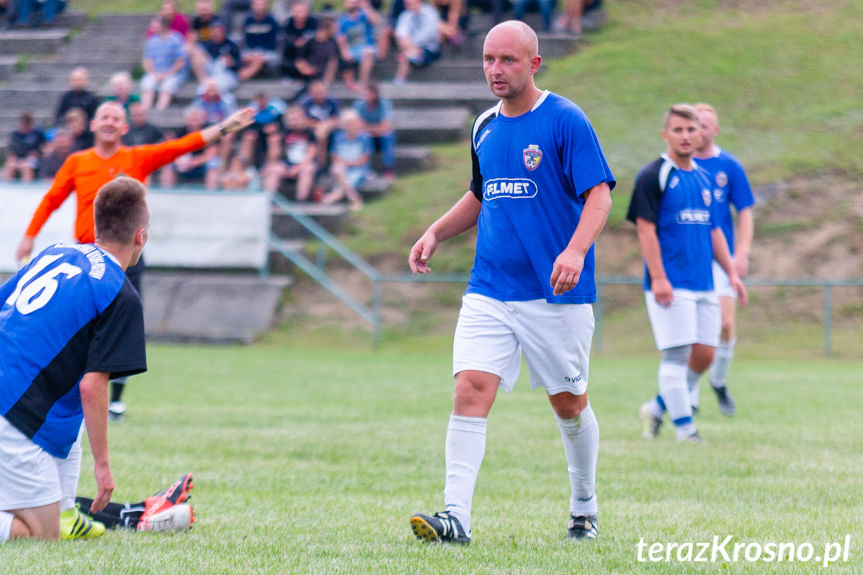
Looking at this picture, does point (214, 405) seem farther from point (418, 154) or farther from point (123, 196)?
point (418, 154)

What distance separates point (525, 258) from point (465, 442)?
865 mm

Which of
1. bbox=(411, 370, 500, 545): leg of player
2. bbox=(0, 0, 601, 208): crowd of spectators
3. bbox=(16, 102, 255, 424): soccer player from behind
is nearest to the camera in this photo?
bbox=(411, 370, 500, 545): leg of player

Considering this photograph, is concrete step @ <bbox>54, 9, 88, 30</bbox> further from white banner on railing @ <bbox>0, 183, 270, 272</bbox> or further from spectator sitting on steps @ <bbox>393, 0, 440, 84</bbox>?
white banner on railing @ <bbox>0, 183, 270, 272</bbox>

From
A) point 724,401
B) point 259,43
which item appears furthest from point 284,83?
point 724,401

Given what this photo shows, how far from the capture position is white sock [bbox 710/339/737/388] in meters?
10.4

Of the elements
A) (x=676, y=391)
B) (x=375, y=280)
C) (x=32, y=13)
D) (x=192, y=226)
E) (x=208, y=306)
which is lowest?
(x=208, y=306)

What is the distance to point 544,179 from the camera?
5055mm

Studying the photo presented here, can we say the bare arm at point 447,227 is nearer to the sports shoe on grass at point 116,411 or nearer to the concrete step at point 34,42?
the sports shoe on grass at point 116,411

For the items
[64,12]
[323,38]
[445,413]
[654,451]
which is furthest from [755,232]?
[64,12]

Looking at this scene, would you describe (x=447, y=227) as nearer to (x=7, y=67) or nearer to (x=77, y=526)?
(x=77, y=526)

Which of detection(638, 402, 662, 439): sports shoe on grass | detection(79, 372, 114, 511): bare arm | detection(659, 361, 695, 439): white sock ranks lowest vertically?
detection(638, 402, 662, 439): sports shoe on grass

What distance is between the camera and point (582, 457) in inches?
207

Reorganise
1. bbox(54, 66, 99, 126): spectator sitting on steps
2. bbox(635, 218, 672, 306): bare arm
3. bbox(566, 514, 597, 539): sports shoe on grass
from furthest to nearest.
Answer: bbox(54, 66, 99, 126): spectator sitting on steps
bbox(635, 218, 672, 306): bare arm
bbox(566, 514, 597, 539): sports shoe on grass

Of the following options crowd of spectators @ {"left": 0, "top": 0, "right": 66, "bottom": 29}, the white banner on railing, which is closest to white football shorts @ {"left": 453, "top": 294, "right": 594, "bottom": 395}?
the white banner on railing
